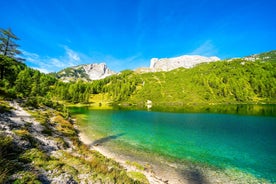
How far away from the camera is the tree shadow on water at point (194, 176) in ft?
68.6

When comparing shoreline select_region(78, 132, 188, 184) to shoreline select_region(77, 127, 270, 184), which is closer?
shoreline select_region(78, 132, 188, 184)

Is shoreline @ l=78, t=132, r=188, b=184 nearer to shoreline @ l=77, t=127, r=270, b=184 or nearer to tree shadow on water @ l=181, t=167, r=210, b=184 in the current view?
shoreline @ l=77, t=127, r=270, b=184

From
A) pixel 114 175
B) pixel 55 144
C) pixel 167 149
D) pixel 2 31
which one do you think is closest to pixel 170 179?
pixel 114 175

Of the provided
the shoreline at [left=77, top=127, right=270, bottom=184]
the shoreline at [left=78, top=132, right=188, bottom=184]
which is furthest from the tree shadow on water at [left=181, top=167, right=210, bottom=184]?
the shoreline at [left=78, top=132, right=188, bottom=184]

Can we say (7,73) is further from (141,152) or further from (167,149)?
(167,149)

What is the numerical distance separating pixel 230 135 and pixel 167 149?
2298cm

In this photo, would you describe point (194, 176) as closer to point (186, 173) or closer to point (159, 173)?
point (186, 173)

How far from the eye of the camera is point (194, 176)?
72.8 feet

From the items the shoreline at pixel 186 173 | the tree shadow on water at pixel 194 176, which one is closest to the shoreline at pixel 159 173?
the shoreline at pixel 186 173

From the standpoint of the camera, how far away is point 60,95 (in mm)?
191500

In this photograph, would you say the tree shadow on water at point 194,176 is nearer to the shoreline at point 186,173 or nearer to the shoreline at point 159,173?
the shoreline at point 186,173

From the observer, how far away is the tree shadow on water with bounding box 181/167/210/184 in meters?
20.9

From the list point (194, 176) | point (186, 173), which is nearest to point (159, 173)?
point (186, 173)

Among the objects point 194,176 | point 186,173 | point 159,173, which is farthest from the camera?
point 186,173
